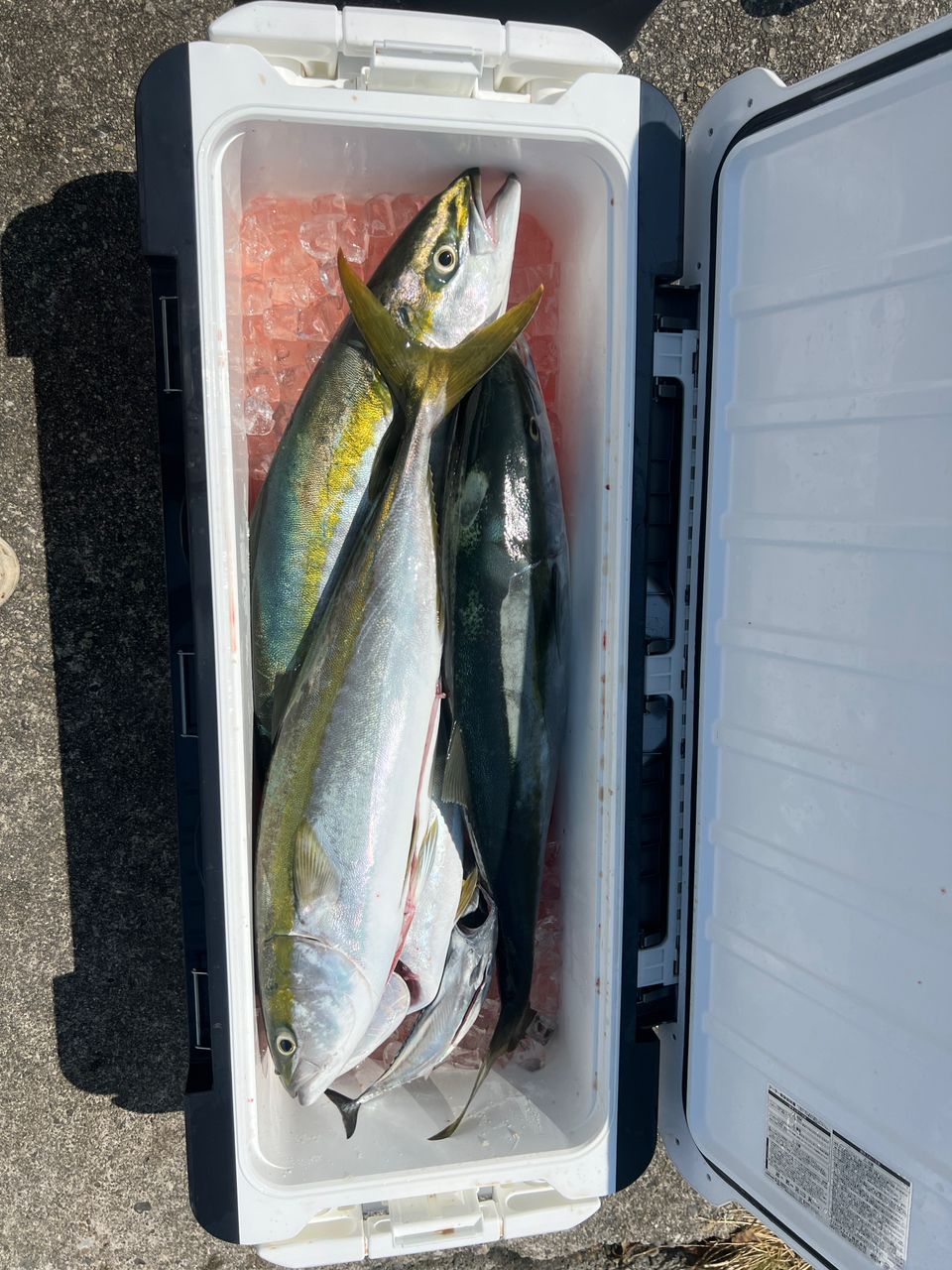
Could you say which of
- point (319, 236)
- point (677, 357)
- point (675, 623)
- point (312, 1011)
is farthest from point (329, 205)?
point (312, 1011)

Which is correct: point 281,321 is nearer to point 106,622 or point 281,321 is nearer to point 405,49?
point 405,49

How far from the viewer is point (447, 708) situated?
1.30 m

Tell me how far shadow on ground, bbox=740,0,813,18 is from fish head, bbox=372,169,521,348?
87cm

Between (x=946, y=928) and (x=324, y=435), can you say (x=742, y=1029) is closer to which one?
(x=946, y=928)

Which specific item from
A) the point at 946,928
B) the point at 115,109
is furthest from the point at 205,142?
the point at 946,928

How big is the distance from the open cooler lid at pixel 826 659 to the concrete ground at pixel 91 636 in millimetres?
745

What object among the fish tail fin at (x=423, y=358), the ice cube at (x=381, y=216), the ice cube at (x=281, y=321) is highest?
the ice cube at (x=381, y=216)

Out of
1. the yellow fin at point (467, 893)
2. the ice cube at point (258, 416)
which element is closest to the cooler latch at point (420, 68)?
the ice cube at point (258, 416)

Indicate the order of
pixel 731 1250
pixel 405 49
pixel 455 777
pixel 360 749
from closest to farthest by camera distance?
pixel 405 49, pixel 360 749, pixel 455 777, pixel 731 1250

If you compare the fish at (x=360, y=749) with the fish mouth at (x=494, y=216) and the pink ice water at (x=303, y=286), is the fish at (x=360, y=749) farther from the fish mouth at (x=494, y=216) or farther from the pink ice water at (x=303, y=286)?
the pink ice water at (x=303, y=286)

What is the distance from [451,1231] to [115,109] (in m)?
1.98

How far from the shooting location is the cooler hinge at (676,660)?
1.22 metres

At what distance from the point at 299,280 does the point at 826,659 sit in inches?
41.0

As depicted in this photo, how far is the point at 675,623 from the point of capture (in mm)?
1275
